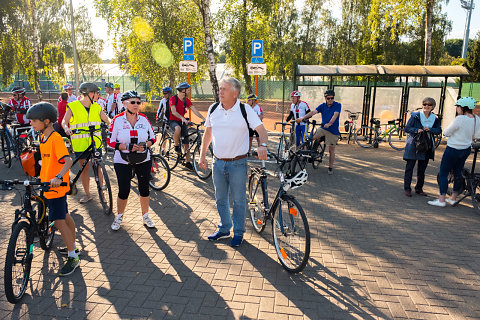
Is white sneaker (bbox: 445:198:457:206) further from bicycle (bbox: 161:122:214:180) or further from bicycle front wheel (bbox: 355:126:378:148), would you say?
bicycle front wheel (bbox: 355:126:378:148)

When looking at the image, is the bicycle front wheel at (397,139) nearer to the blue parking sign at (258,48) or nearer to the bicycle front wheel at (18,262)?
the blue parking sign at (258,48)

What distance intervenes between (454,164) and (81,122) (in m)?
6.16

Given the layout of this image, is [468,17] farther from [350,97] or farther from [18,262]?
[18,262]

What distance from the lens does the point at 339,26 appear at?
39.9m

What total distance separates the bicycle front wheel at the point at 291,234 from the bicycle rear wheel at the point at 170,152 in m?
4.66

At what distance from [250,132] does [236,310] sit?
205 centimetres

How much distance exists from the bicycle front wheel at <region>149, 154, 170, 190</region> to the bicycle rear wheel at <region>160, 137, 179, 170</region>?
1010 mm

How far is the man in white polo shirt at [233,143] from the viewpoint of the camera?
431cm

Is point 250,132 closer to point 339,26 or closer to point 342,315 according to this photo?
point 342,315

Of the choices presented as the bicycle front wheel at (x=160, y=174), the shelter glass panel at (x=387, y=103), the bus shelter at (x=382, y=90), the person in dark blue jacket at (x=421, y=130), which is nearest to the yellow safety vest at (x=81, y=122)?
the bicycle front wheel at (x=160, y=174)

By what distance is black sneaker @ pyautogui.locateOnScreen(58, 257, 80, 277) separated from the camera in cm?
396

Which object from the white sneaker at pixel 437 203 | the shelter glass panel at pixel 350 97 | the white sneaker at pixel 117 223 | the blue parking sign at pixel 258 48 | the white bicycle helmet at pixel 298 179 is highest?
the blue parking sign at pixel 258 48

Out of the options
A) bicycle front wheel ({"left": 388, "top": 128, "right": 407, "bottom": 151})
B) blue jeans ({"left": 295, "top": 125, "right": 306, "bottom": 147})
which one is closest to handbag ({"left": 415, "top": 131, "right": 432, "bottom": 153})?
blue jeans ({"left": 295, "top": 125, "right": 306, "bottom": 147})

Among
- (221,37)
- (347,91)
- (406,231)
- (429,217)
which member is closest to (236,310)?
(406,231)
